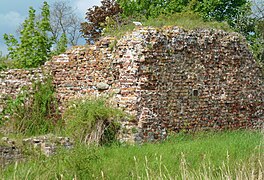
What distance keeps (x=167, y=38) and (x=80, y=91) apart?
2728 mm

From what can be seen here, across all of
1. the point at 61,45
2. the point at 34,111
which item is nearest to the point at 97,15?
the point at 61,45

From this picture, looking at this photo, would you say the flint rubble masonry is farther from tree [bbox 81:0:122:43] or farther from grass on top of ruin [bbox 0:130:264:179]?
tree [bbox 81:0:122:43]

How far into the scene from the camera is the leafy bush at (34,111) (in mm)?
13984

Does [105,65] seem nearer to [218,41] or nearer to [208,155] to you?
[218,41]

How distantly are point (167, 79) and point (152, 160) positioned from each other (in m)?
3.92

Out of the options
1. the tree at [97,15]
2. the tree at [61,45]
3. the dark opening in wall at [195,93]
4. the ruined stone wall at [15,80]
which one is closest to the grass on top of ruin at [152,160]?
the dark opening in wall at [195,93]

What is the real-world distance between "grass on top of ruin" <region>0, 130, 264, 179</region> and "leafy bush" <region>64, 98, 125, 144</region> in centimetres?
A: 43

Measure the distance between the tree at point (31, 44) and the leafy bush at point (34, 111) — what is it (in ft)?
10.8

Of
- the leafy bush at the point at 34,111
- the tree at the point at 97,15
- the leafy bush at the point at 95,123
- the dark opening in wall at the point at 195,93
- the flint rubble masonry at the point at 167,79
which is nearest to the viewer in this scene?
the leafy bush at the point at 95,123

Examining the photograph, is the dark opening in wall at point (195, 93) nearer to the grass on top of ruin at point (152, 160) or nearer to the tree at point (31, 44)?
the grass on top of ruin at point (152, 160)

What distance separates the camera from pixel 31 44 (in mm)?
18484

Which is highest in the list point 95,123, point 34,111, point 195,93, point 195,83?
point 195,83

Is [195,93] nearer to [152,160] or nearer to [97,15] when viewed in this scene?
[152,160]

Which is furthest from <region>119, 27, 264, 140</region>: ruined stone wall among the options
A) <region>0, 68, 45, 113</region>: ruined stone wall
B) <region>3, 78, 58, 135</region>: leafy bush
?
<region>0, 68, 45, 113</region>: ruined stone wall
